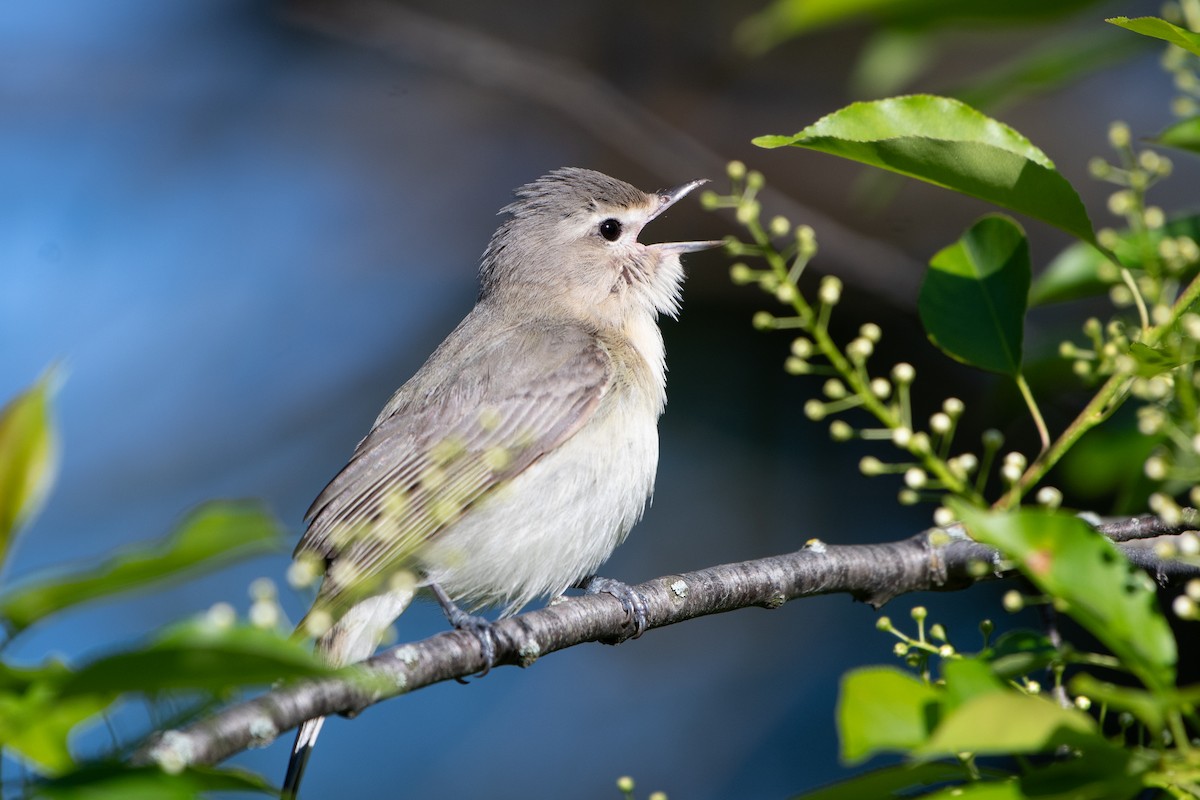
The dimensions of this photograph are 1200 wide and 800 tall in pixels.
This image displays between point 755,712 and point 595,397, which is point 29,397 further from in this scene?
point 755,712

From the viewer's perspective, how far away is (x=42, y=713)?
97cm

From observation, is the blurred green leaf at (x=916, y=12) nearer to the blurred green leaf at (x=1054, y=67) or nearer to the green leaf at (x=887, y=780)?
the blurred green leaf at (x=1054, y=67)

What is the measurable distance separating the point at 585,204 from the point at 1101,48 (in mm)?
1809

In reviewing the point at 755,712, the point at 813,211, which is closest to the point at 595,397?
the point at 813,211

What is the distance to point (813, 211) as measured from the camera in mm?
4973

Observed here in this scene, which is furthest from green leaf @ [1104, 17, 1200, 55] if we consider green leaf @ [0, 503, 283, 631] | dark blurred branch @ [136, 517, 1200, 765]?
green leaf @ [0, 503, 283, 631]

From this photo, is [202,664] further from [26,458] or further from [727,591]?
[727,591]

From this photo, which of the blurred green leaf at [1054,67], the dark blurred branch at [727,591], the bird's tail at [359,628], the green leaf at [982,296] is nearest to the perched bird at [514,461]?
the bird's tail at [359,628]

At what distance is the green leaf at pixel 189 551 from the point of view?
0.87m

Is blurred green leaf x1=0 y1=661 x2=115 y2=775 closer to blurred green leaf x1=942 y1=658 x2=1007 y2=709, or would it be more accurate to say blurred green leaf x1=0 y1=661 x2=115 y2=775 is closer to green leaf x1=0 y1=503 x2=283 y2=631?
green leaf x1=0 y1=503 x2=283 y2=631

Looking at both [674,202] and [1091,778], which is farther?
[674,202]

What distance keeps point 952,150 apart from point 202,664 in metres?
1.13

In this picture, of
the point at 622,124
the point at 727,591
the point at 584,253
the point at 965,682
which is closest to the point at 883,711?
the point at 965,682

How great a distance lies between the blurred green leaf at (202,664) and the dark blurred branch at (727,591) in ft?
1.74
